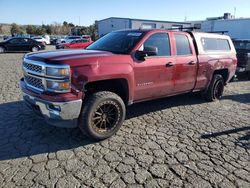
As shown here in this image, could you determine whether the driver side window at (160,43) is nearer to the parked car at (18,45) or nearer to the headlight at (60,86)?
the headlight at (60,86)

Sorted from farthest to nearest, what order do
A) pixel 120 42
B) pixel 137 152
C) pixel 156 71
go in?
1. pixel 120 42
2. pixel 156 71
3. pixel 137 152

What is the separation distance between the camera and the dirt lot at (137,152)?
318 centimetres

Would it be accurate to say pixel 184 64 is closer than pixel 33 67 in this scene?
No

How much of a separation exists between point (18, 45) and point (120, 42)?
19.7 meters

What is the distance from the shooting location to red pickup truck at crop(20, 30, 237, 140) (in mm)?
3703

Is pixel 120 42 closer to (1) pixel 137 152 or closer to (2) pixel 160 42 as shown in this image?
(2) pixel 160 42

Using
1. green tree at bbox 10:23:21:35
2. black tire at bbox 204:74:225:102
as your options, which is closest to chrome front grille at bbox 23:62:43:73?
black tire at bbox 204:74:225:102

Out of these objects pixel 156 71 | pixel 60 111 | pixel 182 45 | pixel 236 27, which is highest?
pixel 236 27

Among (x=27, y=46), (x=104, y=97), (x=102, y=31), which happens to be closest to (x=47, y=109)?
(x=104, y=97)

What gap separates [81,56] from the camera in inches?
156

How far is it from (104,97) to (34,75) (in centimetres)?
123

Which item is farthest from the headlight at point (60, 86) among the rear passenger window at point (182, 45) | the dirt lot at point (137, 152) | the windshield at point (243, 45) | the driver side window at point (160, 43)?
the windshield at point (243, 45)

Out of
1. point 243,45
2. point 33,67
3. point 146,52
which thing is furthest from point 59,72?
point 243,45

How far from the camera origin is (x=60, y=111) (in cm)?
Answer: 367
